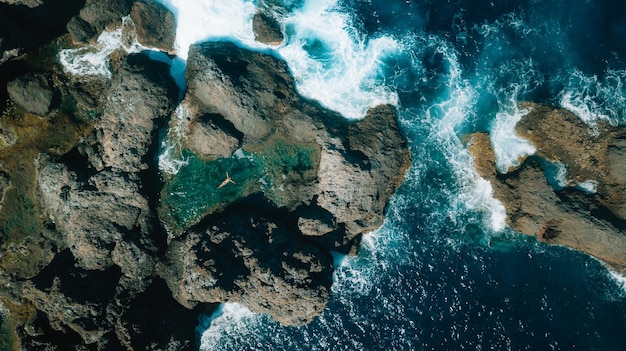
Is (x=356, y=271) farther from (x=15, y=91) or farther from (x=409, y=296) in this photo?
(x=15, y=91)

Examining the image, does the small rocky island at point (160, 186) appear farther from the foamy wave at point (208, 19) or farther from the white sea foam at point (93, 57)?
the foamy wave at point (208, 19)

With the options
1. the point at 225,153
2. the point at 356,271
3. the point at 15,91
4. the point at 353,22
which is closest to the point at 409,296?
the point at 356,271

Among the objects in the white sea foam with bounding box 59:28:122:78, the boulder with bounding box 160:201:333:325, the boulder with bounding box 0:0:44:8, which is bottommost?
the boulder with bounding box 160:201:333:325

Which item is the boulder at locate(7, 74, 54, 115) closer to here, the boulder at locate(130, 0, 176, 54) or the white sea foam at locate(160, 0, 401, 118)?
the boulder at locate(130, 0, 176, 54)

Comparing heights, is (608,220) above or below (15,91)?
above

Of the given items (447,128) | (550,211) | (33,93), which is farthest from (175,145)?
(550,211)

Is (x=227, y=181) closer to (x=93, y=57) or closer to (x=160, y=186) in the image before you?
(x=160, y=186)

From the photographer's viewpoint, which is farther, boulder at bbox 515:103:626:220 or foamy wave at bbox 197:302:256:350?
foamy wave at bbox 197:302:256:350

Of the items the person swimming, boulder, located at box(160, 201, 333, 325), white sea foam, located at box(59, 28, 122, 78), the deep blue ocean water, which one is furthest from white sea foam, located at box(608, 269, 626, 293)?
white sea foam, located at box(59, 28, 122, 78)
